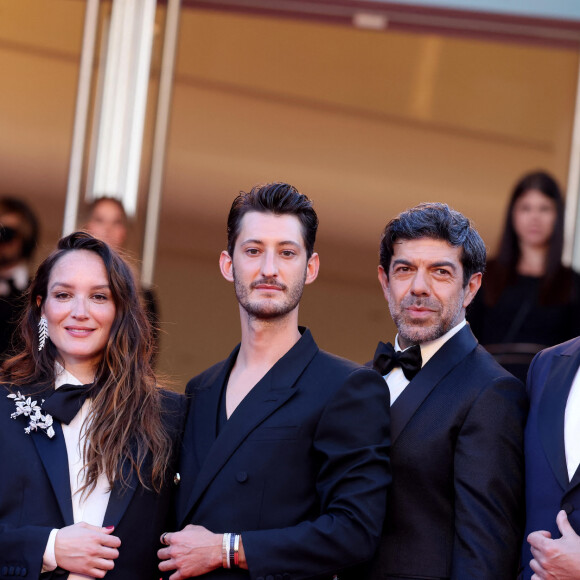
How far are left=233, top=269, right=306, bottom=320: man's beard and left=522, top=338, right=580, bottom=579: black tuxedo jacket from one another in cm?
75

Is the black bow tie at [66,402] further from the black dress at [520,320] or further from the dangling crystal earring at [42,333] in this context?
the black dress at [520,320]

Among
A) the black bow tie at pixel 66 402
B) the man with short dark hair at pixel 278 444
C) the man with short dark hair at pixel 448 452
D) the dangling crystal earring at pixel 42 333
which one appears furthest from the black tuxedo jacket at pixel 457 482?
the dangling crystal earring at pixel 42 333

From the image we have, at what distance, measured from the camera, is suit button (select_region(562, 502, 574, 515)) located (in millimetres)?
2779

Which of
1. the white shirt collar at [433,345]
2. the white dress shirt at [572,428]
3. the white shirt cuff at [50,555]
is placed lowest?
the white shirt cuff at [50,555]

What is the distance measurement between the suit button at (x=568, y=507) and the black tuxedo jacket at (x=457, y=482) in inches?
6.4

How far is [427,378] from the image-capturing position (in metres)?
3.07

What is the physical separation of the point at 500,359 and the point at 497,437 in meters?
1.95

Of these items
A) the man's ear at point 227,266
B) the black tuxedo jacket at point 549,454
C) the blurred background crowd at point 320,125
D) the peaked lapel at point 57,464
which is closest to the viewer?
the black tuxedo jacket at point 549,454

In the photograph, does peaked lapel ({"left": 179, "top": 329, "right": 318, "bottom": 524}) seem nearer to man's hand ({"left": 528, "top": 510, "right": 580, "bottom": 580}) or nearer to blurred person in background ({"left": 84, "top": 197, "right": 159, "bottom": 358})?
A: man's hand ({"left": 528, "top": 510, "right": 580, "bottom": 580})

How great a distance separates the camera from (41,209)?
560 cm

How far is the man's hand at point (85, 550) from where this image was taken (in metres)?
2.81

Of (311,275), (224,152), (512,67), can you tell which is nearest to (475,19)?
(512,67)

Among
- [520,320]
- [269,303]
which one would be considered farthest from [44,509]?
[520,320]

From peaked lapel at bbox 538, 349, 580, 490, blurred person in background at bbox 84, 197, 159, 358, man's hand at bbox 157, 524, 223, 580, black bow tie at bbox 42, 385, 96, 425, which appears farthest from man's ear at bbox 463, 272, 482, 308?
blurred person in background at bbox 84, 197, 159, 358
